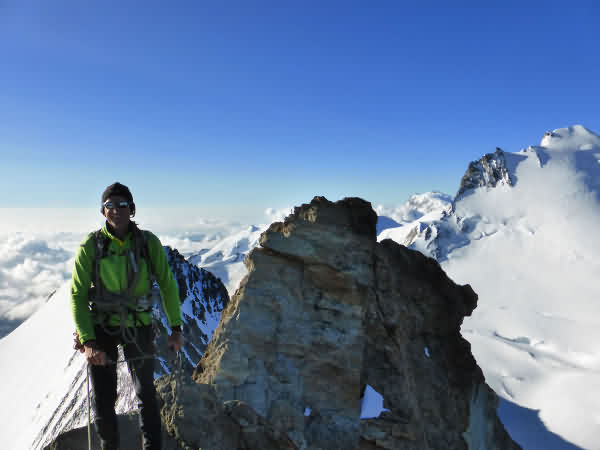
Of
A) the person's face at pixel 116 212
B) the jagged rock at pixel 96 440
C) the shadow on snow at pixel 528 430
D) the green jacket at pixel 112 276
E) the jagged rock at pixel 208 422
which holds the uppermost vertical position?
the person's face at pixel 116 212

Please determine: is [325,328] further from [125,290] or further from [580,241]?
[580,241]

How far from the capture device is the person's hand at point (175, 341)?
6.90m

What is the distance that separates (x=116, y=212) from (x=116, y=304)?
1619 mm

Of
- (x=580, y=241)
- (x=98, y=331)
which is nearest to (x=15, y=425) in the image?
(x=98, y=331)

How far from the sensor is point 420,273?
2052 centimetres

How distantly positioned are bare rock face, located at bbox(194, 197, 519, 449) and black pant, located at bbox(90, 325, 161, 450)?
797cm

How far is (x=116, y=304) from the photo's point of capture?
627 centimetres

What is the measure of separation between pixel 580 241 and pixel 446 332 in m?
233

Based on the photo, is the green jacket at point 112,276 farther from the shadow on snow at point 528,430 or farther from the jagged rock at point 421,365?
the shadow on snow at point 528,430

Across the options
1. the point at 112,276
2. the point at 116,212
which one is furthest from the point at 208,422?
the point at 116,212

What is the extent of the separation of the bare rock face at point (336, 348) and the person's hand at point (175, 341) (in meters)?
8.21

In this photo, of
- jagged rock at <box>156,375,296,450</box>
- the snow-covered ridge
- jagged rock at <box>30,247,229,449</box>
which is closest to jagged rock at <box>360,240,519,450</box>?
jagged rock at <box>156,375,296,450</box>

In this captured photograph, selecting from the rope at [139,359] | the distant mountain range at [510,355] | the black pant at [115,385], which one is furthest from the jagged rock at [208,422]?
the distant mountain range at [510,355]

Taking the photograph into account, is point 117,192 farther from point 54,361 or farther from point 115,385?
point 54,361
